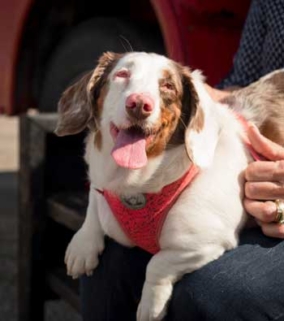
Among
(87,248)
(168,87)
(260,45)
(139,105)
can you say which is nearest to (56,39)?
(260,45)

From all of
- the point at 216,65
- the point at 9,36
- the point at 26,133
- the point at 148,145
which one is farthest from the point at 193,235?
the point at 9,36

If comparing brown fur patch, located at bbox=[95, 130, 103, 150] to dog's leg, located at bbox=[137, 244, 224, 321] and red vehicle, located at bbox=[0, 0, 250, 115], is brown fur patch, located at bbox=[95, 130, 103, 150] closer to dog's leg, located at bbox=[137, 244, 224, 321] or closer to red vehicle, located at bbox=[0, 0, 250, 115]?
dog's leg, located at bbox=[137, 244, 224, 321]

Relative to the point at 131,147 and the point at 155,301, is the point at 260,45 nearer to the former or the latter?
the point at 131,147

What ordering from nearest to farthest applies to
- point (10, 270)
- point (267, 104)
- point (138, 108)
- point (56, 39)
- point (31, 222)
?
point (138, 108) < point (267, 104) < point (31, 222) < point (10, 270) < point (56, 39)

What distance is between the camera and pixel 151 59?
7.05ft

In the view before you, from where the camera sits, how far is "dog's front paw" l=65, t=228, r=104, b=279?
8.00 feet

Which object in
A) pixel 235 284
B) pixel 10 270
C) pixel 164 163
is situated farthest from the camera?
pixel 10 270

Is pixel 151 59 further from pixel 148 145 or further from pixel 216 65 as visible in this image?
pixel 216 65

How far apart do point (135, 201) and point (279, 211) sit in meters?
0.38

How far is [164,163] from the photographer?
2.21 metres

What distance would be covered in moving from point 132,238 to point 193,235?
0.23 meters

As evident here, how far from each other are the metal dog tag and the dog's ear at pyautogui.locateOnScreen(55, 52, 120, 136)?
0.72 feet

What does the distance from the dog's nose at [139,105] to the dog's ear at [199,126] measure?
0.17 metres

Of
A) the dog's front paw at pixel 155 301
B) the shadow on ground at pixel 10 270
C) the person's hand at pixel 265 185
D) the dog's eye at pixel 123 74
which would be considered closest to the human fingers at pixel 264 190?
the person's hand at pixel 265 185
